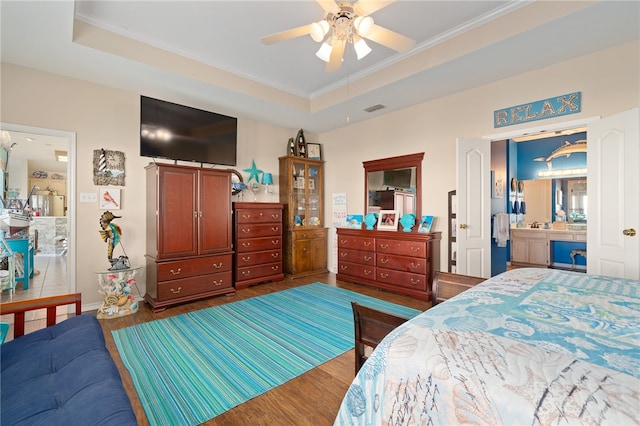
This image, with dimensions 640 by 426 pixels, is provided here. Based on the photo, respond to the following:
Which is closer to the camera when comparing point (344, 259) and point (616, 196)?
point (616, 196)

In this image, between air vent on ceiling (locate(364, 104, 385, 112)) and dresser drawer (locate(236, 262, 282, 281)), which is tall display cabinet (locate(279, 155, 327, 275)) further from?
air vent on ceiling (locate(364, 104, 385, 112))

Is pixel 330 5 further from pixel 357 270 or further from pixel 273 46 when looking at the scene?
pixel 357 270

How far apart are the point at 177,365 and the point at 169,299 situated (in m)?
1.47

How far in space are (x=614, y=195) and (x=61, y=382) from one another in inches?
167

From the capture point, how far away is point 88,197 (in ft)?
11.0

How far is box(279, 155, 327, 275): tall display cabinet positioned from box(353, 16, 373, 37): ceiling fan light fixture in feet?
10.1

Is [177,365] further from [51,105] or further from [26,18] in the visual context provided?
[51,105]

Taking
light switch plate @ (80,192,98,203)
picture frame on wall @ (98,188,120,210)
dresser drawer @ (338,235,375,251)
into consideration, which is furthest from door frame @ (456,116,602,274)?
light switch plate @ (80,192,98,203)

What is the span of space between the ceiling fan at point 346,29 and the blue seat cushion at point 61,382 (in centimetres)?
234

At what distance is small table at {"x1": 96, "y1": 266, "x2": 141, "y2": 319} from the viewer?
122 inches

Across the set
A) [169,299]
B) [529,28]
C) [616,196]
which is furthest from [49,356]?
[616,196]

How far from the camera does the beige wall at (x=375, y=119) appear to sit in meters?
2.74

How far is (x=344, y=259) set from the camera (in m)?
4.67

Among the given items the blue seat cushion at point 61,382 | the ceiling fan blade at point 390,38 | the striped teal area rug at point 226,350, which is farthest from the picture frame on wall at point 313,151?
the blue seat cushion at point 61,382
